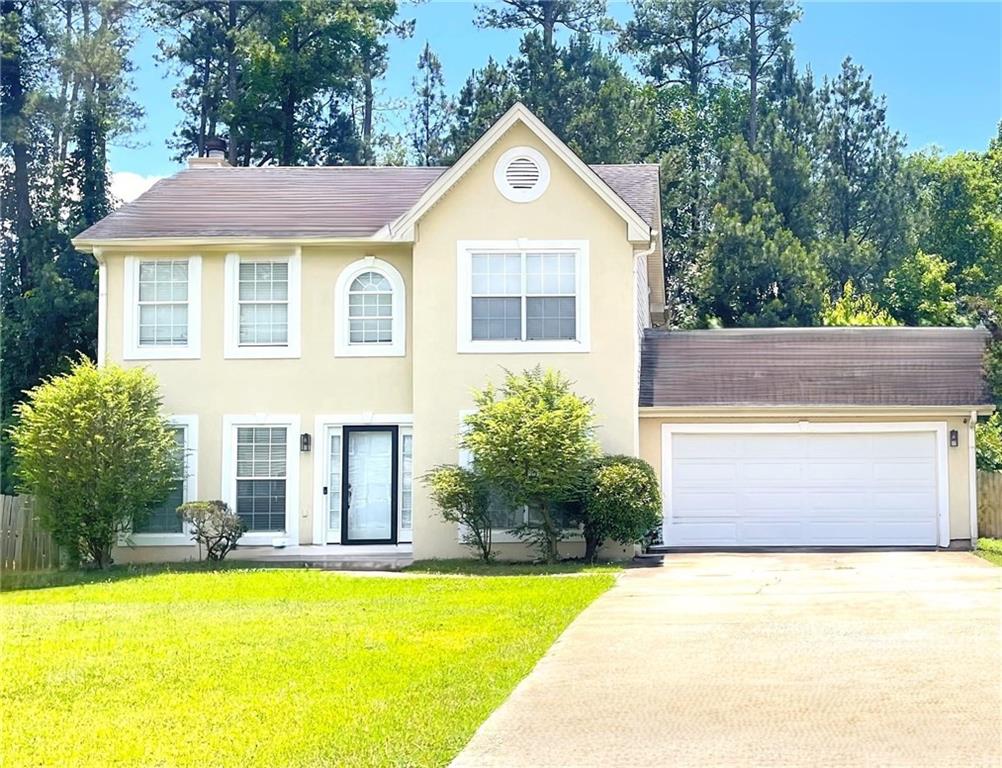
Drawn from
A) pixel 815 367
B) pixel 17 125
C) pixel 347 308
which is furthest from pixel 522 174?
pixel 17 125

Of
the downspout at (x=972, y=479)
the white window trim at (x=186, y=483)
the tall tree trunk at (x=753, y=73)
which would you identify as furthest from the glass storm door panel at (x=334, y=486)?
the tall tree trunk at (x=753, y=73)

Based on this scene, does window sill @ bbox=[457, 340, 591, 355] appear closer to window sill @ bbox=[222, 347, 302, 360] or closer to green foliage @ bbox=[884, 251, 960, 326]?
window sill @ bbox=[222, 347, 302, 360]

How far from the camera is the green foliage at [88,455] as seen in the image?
792 inches

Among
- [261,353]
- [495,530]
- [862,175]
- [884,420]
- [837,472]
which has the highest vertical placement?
[862,175]

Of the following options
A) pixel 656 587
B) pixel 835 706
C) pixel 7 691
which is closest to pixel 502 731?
pixel 835 706

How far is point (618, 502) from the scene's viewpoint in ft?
63.6

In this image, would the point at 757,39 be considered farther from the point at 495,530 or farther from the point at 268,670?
the point at 268,670

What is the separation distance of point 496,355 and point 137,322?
6056 mm

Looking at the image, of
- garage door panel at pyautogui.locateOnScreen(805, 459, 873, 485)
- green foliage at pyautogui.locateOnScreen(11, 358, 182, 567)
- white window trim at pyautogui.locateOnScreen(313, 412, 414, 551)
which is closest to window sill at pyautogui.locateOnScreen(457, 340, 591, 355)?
white window trim at pyautogui.locateOnScreen(313, 412, 414, 551)

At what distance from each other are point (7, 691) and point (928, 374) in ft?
56.6

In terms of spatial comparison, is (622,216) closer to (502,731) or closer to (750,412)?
(750,412)

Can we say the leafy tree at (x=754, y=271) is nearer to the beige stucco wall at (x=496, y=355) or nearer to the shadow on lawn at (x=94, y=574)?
the beige stucco wall at (x=496, y=355)

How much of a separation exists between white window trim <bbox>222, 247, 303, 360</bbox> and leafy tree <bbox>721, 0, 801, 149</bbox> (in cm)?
2585

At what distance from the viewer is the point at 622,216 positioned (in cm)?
2067
